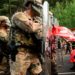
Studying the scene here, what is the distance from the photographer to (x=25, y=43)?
7047mm

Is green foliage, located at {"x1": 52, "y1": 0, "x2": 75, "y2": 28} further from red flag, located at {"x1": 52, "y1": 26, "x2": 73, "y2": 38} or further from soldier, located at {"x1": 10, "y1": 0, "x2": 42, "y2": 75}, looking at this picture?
soldier, located at {"x1": 10, "y1": 0, "x2": 42, "y2": 75}

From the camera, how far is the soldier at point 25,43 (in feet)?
22.9

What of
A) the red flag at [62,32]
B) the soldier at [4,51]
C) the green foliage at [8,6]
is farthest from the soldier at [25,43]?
the green foliage at [8,6]

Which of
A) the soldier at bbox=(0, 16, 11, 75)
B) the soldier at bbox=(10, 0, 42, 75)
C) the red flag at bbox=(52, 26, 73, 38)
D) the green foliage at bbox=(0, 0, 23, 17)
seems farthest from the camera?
the green foliage at bbox=(0, 0, 23, 17)

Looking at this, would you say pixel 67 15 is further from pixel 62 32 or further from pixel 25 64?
pixel 25 64

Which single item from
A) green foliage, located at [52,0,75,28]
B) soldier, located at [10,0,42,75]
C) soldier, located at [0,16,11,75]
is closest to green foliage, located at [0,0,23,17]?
soldier, located at [0,16,11,75]

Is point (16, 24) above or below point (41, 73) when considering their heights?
above

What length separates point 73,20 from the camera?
49.7 metres

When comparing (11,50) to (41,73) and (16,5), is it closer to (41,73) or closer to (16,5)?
(41,73)

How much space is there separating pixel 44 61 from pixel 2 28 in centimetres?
111

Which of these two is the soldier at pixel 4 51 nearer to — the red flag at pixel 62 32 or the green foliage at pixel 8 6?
the red flag at pixel 62 32

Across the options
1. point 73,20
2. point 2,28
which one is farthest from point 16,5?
point 73,20

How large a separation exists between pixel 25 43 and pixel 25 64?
33cm

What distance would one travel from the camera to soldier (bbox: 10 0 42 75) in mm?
6984
